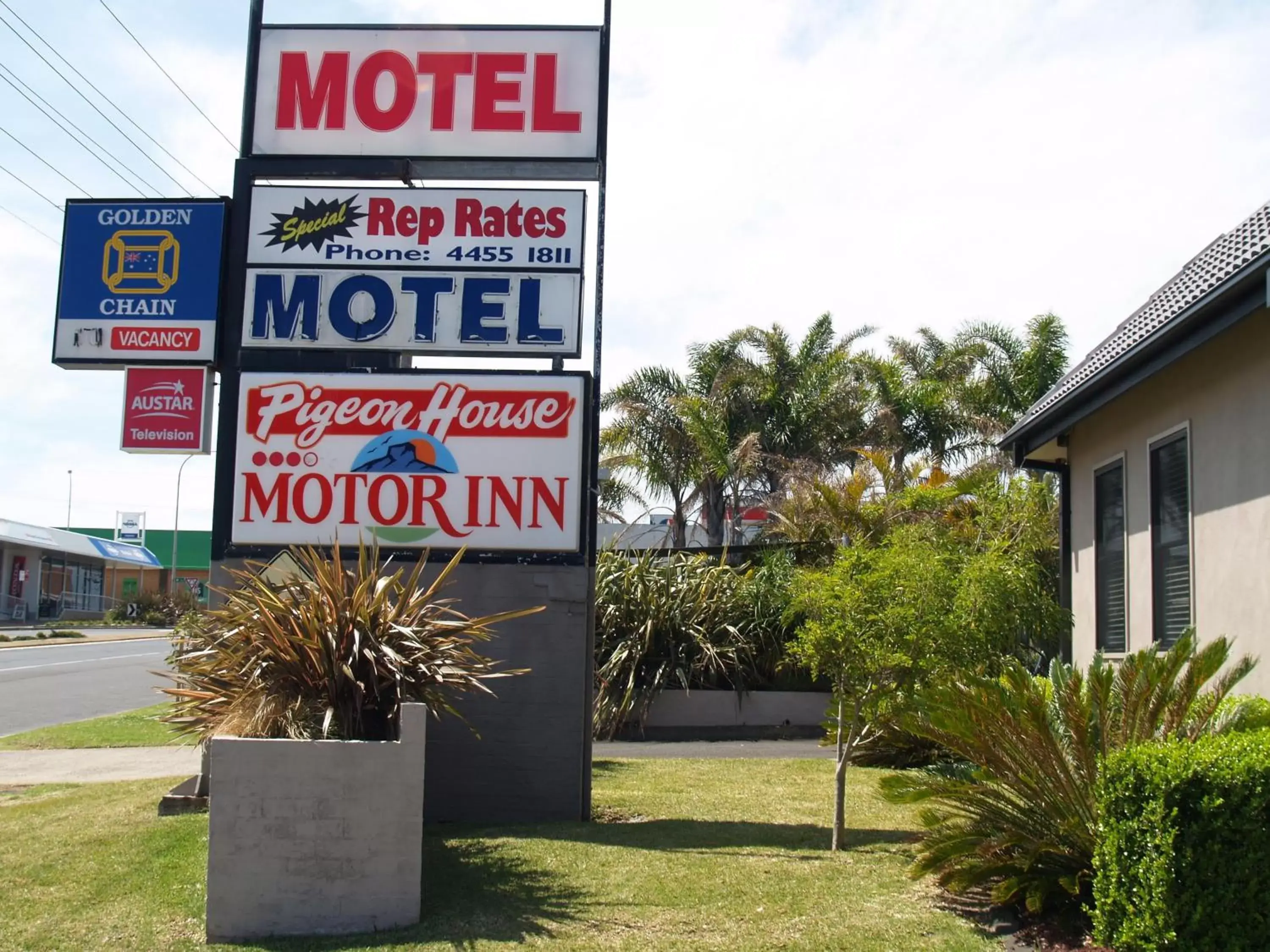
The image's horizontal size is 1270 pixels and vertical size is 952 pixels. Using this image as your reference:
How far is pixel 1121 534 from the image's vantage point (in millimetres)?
11062

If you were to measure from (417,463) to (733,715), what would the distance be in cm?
844

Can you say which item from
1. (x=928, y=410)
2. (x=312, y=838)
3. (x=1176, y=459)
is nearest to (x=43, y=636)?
(x=928, y=410)

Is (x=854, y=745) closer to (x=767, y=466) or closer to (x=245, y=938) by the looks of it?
(x=245, y=938)

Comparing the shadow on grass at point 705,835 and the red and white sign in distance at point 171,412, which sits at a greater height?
the red and white sign in distance at point 171,412

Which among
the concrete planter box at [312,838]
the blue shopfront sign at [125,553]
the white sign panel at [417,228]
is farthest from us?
the blue shopfront sign at [125,553]

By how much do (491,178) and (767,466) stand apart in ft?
62.6

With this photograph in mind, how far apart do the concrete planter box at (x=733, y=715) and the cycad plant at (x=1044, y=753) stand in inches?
409

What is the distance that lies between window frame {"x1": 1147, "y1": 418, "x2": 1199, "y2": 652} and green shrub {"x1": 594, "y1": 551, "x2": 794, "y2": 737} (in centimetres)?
729

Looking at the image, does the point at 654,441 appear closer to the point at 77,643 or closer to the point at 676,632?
the point at 676,632

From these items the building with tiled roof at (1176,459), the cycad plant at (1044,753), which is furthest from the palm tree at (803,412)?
the cycad plant at (1044,753)

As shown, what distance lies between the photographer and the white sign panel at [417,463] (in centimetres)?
1091

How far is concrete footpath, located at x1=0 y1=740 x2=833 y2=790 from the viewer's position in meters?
14.2

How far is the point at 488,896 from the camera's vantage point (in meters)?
7.78

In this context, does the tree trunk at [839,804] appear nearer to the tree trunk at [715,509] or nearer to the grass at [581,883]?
the grass at [581,883]
